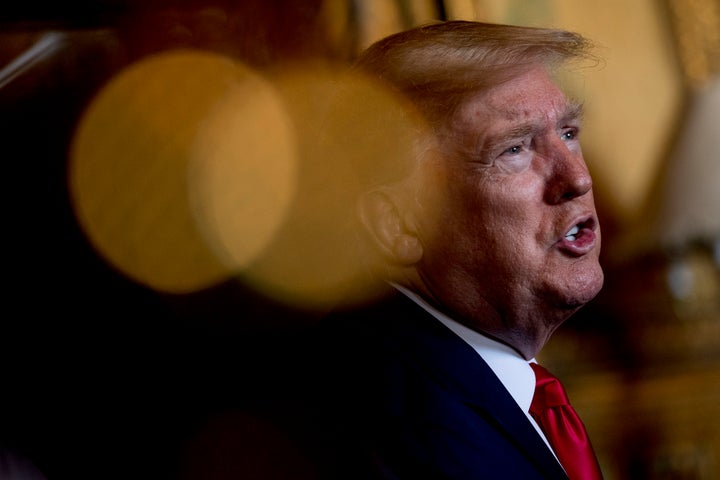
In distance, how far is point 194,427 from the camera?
3.14ft

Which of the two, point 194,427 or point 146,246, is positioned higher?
point 146,246

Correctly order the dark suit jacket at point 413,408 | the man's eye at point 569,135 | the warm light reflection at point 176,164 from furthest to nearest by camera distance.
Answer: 1. the warm light reflection at point 176,164
2. the man's eye at point 569,135
3. the dark suit jacket at point 413,408

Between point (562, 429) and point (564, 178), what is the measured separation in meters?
0.28

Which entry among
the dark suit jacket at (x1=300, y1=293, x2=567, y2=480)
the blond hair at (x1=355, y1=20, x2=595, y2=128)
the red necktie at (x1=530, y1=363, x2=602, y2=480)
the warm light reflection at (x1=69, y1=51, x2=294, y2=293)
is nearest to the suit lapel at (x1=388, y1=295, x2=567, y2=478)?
the dark suit jacket at (x1=300, y1=293, x2=567, y2=480)

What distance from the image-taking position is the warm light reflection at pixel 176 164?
996 millimetres

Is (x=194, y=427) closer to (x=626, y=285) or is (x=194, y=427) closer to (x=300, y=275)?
(x=300, y=275)

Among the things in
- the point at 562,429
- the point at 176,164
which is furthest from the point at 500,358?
the point at 176,164

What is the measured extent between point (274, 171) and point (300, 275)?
0.17 m

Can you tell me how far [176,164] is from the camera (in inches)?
42.3

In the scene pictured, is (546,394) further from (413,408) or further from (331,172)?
(331,172)

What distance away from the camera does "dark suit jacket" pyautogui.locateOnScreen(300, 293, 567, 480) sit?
683mm

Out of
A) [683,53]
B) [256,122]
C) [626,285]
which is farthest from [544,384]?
[683,53]

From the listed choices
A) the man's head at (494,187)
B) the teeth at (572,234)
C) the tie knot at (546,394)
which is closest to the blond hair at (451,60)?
the man's head at (494,187)

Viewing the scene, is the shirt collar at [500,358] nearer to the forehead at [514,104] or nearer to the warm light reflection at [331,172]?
the warm light reflection at [331,172]
